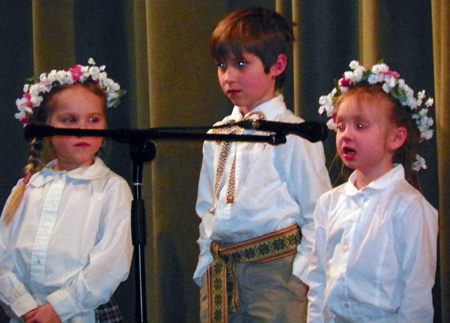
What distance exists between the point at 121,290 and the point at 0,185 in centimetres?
69

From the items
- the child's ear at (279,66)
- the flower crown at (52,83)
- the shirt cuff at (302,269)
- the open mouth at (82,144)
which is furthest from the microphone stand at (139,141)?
the flower crown at (52,83)

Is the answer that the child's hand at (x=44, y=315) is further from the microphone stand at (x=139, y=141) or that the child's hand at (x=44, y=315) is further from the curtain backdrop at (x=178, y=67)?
the microphone stand at (x=139, y=141)

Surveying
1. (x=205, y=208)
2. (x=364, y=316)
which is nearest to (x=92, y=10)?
(x=205, y=208)

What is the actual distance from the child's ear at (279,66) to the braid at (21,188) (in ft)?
2.90

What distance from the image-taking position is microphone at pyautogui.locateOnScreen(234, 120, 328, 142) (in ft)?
4.21

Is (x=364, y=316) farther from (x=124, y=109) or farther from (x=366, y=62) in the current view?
(x=124, y=109)

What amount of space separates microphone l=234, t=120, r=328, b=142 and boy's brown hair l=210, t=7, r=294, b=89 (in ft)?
2.46

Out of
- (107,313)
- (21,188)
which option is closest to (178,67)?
(21,188)

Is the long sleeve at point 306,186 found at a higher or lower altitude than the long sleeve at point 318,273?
higher

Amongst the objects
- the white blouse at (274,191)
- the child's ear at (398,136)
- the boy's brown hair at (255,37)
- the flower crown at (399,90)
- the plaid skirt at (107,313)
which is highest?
the boy's brown hair at (255,37)

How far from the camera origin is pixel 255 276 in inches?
76.2

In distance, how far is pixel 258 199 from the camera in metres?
1.96

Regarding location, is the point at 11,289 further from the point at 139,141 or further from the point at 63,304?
the point at 139,141

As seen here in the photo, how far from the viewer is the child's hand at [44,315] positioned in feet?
6.63
